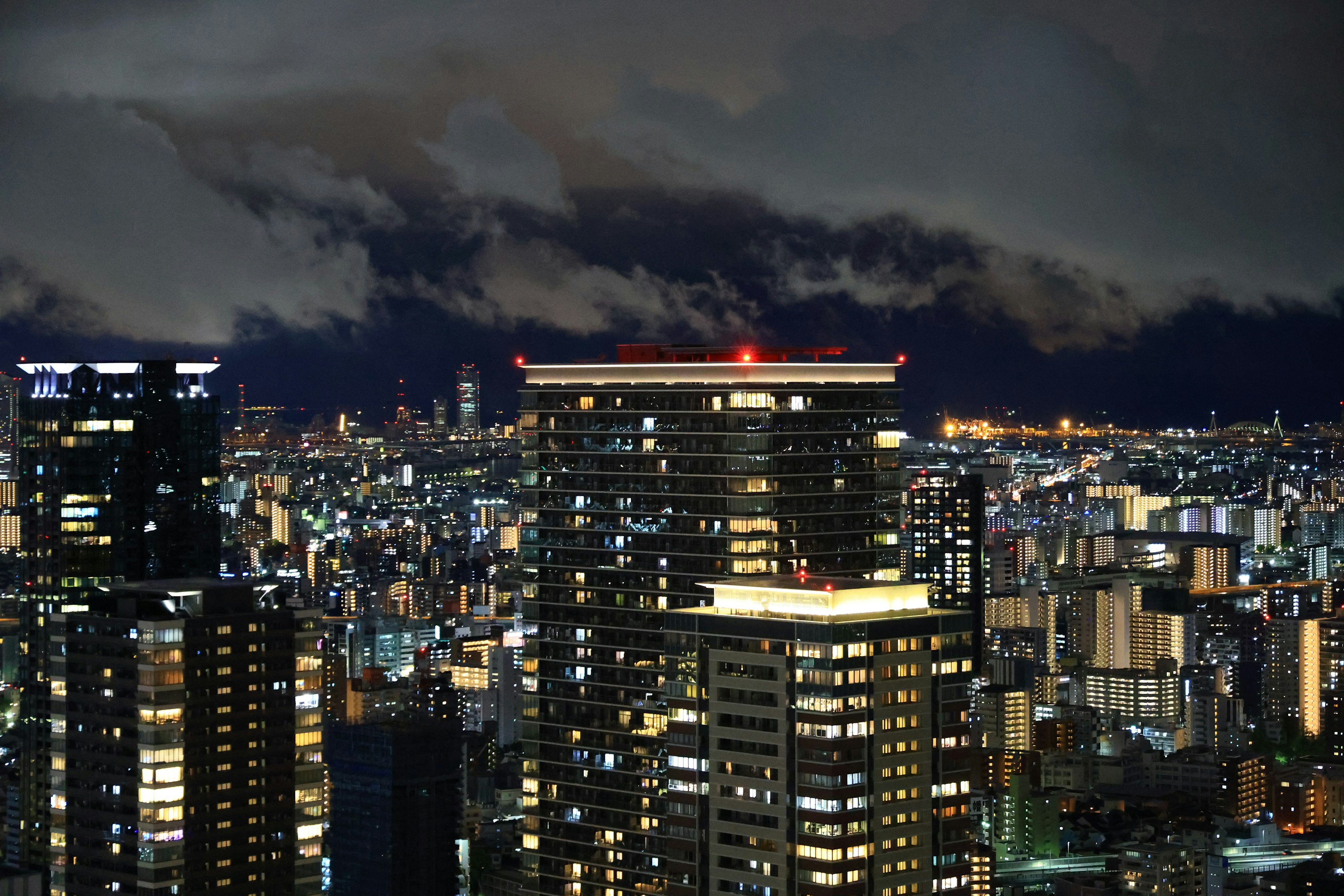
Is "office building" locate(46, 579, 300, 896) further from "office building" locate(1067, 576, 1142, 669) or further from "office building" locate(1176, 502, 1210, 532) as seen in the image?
"office building" locate(1176, 502, 1210, 532)

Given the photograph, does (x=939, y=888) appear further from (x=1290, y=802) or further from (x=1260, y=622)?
(x=1260, y=622)

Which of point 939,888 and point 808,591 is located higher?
point 808,591

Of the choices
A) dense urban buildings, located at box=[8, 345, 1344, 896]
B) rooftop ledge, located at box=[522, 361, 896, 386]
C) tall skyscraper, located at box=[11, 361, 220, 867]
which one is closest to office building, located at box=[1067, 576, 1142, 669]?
dense urban buildings, located at box=[8, 345, 1344, 896]

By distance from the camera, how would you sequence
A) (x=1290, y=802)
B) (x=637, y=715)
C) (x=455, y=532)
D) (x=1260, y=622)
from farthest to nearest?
(x=455, y=532)
(x=1260, y=622)
(x=1290, y=802)
(x=637, y=715)

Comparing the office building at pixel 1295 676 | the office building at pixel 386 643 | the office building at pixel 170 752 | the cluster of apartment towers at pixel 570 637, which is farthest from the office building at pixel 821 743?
the office building at pixel 1295 676

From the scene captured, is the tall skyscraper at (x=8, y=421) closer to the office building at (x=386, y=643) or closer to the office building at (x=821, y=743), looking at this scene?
the office building at (x=386, y=643)

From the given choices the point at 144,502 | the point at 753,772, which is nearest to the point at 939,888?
the point at 753,772

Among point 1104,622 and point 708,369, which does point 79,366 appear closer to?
point 708,369
